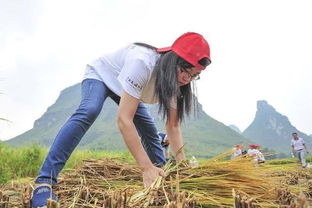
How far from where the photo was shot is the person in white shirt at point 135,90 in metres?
1.93

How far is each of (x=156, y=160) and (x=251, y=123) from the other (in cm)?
12570

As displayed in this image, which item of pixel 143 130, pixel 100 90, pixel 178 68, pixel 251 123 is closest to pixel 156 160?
pixel 143 130

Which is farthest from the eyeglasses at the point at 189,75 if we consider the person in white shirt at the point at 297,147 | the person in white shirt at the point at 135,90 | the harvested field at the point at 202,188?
the person in white shirt at the point at 297,147

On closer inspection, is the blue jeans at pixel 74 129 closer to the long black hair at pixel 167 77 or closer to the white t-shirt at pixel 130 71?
the white t-shirt at pixel 130 71

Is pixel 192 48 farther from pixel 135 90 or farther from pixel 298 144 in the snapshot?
pixel 298 144

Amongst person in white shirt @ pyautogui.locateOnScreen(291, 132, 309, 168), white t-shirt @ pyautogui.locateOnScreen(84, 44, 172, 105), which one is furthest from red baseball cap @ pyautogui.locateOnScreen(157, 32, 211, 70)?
person in white shirt @ pyautogui.locateOnScreen(291, 132, 309, 168)

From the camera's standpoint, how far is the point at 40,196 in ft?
5.92

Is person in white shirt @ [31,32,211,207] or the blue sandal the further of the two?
person in white shirt @ [31,32,211,207]

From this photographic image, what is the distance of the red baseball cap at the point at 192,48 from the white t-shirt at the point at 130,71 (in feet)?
0.53

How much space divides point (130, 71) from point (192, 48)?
326 millimetres

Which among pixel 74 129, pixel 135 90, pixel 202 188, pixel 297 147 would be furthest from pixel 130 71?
pixel 297 147

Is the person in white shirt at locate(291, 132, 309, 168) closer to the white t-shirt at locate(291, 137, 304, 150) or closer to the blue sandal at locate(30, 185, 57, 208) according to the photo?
the white t-shirt at locate(291, 137, 304, 150)

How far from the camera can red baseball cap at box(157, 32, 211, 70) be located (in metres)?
1.95

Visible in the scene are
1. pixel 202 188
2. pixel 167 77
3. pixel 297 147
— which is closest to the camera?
pixel 202 188
